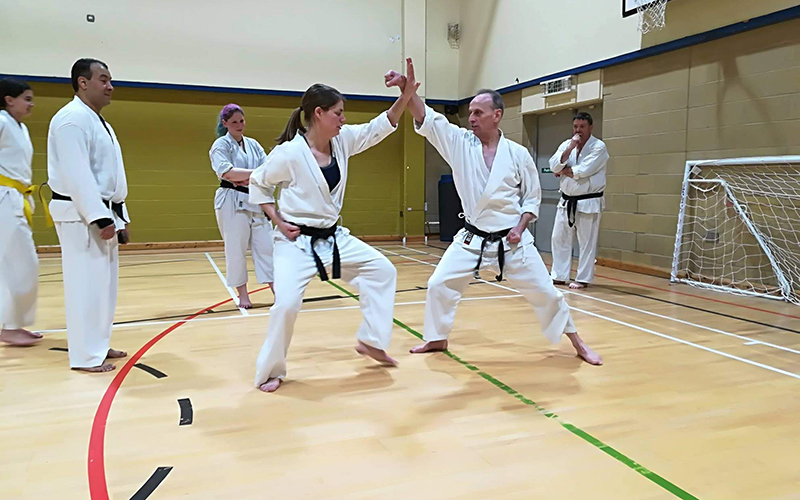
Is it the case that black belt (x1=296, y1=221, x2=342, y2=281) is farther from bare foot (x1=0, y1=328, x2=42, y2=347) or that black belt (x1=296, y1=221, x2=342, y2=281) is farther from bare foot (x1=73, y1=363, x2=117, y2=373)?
→ bare foot (x1=0, y1=328, x2=42, y2=347)

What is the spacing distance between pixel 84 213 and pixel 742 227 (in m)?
5.57

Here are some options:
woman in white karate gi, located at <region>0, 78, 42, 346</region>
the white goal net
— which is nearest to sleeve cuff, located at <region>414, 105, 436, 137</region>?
woman in white karate gi, located at <region>0, 78, 42, 346</region>

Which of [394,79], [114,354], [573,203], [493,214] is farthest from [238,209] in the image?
[573,203]

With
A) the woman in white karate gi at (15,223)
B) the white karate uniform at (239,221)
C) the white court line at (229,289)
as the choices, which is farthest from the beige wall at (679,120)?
the woman in white karate gi at (15,223)

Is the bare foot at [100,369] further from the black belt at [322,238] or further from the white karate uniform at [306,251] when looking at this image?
the black belt at [322,238]

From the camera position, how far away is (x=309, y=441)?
7.12 ft

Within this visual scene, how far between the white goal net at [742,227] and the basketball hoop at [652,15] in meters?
1.62

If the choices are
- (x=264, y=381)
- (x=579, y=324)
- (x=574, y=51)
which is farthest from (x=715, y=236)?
(x=264, y=381)

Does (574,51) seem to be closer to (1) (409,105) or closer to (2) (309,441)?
(1) (409,105)

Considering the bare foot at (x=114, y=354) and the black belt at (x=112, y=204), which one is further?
the bare foot at (x=114, y=354)

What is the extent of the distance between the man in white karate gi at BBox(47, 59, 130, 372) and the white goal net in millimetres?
5230

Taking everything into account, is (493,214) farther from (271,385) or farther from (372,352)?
(271,385)

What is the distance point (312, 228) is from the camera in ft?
9.22

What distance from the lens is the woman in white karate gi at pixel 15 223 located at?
11.3ft
